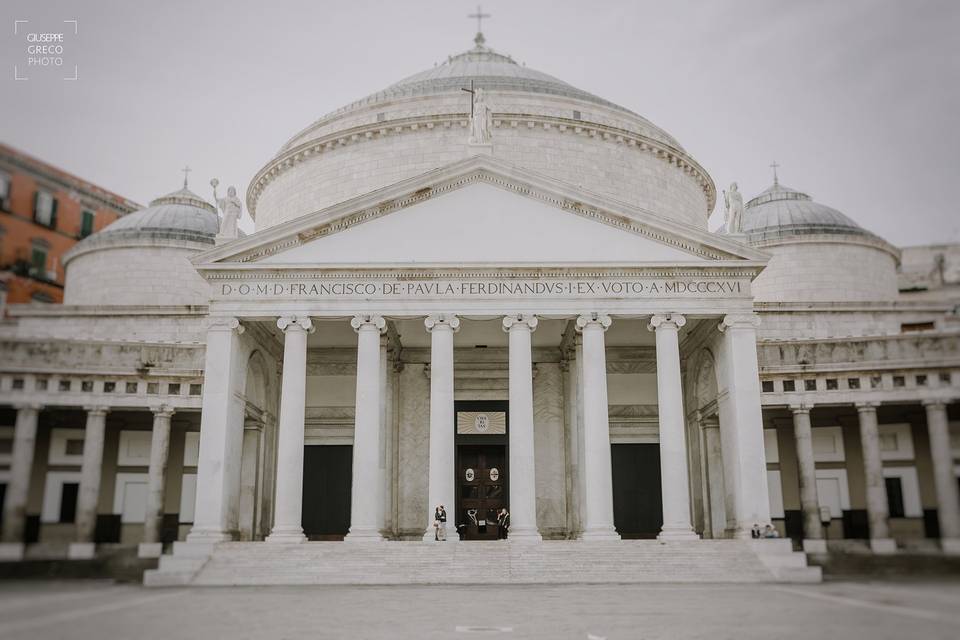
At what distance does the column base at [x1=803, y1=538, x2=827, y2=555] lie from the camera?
103 feet

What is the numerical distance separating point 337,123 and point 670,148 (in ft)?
58.5

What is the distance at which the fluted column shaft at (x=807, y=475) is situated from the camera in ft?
111

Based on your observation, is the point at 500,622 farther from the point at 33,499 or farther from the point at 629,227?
the point at 629,227

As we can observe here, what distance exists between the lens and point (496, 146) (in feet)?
144

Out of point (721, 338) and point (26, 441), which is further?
point (721, 338)

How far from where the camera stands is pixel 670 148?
1821 inches

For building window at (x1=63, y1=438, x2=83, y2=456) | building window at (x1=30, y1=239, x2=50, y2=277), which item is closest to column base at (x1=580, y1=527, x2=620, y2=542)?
building window at (x1=63, y1=438, x2=83, y2=456)

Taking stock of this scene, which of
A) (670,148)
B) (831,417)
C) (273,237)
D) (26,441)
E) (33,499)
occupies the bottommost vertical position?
(33,499)

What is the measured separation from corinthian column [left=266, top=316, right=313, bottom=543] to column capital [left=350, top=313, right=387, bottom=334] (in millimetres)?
1775

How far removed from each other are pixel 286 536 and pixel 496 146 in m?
22.1

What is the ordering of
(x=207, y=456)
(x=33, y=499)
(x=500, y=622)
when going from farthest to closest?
(x=207, y=456) < (x=500, y=622) < (x=33, y=499)

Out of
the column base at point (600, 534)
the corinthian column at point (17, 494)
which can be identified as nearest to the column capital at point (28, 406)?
the corinthian column at point (17, 494)

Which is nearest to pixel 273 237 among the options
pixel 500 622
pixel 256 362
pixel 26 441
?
pixel 256 362

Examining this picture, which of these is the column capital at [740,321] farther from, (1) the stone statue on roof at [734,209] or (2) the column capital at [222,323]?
(2) the column capital at [222,323]
